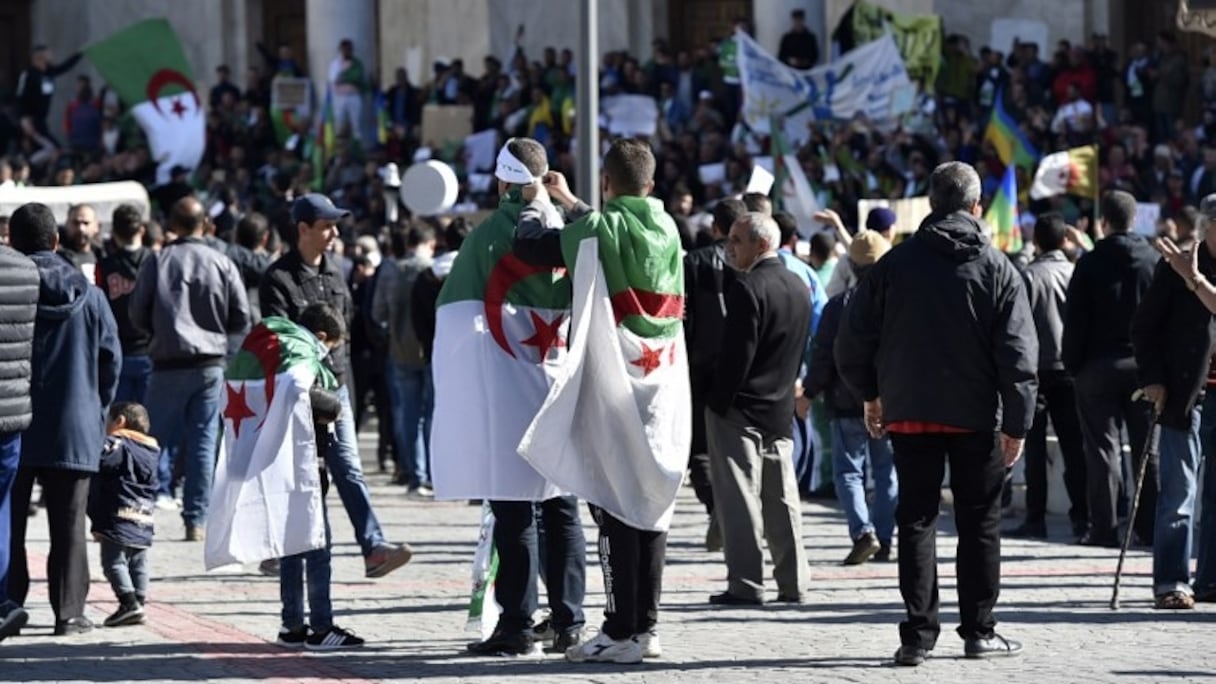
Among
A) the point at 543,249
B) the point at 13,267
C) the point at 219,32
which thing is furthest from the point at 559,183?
the point at 219,32

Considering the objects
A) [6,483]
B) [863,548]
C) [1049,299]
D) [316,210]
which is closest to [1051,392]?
[1049,299]

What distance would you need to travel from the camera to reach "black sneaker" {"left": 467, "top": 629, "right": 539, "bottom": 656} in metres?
9.77

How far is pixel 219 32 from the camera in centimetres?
4012

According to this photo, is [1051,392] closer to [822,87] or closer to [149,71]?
[822,87]

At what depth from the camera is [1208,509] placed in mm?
10938

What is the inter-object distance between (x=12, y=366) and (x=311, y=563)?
1346 millimetres

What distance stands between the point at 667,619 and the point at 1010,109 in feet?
46.8

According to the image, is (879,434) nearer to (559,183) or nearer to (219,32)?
(559,183)

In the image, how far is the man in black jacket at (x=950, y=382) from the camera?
9430mm

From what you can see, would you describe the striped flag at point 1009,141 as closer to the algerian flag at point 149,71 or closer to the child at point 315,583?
the algerian flag at point 149,71

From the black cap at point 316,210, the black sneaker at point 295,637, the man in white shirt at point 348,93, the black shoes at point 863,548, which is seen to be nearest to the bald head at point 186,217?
the black cap at point 316,210

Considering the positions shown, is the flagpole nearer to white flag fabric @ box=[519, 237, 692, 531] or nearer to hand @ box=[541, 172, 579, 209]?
hand @ box=[541, 172, 579, 209]

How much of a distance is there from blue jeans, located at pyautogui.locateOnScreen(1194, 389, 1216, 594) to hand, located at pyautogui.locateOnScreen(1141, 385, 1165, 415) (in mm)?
174

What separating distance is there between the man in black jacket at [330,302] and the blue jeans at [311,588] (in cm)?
106
